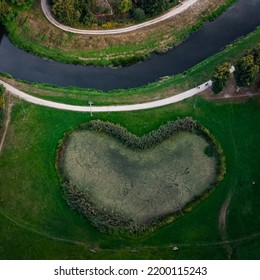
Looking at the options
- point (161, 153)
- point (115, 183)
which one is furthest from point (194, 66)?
point (115, 183)

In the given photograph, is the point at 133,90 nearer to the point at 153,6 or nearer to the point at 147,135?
the point at 147,135

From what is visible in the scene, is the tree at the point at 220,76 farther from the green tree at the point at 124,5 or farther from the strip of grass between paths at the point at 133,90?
the green tree at the point at 124,5

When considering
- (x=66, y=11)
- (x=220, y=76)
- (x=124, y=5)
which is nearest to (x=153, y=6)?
(x=124, y=5)

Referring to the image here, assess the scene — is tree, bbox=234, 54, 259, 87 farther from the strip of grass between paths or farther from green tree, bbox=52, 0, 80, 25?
green tree, bbox=52, 0, 80, 25

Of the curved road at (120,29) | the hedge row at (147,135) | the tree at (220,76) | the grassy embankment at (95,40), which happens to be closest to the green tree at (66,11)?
the curved road at (120,29)

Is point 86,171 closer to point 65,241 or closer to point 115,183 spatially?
point 115,183

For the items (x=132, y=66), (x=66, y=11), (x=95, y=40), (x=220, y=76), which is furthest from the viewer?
(x=95, y=40)

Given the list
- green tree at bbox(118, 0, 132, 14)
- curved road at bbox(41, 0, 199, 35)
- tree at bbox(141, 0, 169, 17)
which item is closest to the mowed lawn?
curved road at bbox(41, 0, 199, 35)
